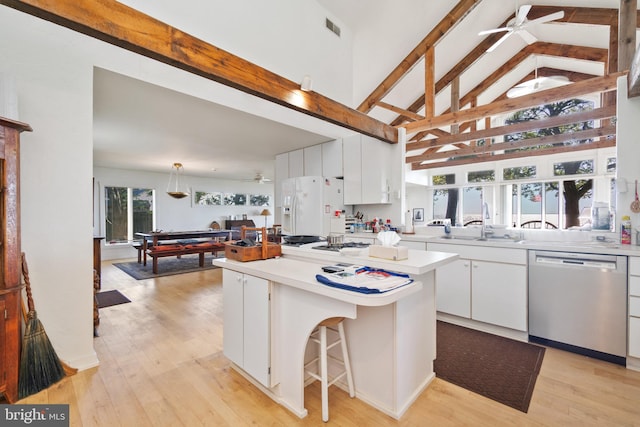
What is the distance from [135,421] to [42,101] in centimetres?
223

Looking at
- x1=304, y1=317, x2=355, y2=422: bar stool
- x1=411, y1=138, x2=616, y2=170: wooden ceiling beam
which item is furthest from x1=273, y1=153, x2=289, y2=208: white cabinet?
x1=411, y1=138, x2=616, y2=170: wooden ceiling beam

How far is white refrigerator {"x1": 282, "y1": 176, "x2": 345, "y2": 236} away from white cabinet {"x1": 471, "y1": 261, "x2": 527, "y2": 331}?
1981mm

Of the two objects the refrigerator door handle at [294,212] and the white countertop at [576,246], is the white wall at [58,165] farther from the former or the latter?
the white countertop at [576,246]

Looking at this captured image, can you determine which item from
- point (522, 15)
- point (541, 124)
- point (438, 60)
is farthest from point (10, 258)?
point (541, 124)

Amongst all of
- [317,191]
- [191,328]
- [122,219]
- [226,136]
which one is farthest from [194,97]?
[122,219]

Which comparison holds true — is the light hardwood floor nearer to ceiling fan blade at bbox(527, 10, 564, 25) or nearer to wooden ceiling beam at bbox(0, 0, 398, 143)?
wooden ceiling beam at bbox(0, 0, 398, 143)

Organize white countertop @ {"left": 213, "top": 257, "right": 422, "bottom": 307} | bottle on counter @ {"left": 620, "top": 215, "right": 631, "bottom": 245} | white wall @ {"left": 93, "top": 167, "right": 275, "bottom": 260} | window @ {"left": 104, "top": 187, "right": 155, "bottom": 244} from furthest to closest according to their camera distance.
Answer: window @ {"left": 104, "top": 187, "right": 155, "bottom": 244}
white wall @ {"left": 93, "top": 167, "right": 275, "bottom": 260}
bottle on counter @ {"left": 620, "top": 215, "right": 631, "bottom": 245}
white countertop @ {"left": 213, "top": 257, "right": 422, "bottom": 307}

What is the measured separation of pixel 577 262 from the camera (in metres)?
2.30

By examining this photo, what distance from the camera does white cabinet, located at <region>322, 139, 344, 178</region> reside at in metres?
4.54

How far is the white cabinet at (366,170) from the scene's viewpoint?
4105 mm

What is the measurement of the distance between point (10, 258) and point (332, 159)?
3801 millimetres

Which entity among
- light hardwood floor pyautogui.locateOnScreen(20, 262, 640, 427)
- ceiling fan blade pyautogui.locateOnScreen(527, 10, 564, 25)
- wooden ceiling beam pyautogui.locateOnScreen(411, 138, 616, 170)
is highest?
ceiling fan blade pyautogui.locateOnScreen(527, 10, 564, 25)

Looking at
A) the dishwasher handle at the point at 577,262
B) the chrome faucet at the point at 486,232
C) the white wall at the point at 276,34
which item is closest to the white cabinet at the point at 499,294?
the dishwasher handle at the point at 577,262

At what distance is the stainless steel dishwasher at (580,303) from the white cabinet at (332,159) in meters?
2.86
